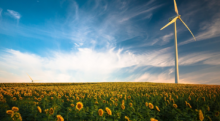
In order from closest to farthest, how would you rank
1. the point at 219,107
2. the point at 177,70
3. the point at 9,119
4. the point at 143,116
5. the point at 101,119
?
the point at 9,119, the point at 101,119, the point at 143,116, the point at 219,107, the point at 177,70

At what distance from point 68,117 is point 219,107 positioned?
861cm

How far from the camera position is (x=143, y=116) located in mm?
6223

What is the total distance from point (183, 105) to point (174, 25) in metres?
41.5

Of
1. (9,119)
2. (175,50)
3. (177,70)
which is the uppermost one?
(175,50)

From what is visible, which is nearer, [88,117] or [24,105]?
[88,117]

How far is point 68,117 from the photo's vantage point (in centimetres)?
564

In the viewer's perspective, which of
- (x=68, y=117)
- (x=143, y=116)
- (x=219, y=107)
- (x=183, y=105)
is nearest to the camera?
(x=68, y=117)

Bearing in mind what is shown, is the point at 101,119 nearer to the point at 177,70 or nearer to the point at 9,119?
the point at 9,119

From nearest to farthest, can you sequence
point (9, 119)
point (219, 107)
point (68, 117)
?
1. point (9, 119)
2. point (68, 117)
3. point (219, 107)

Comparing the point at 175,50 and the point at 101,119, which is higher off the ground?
the point at 175,50

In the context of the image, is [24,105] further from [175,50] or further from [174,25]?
[174,25]

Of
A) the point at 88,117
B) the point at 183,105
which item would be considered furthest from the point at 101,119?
the point at 183,105

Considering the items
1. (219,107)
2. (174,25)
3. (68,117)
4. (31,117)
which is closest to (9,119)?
(31,117)

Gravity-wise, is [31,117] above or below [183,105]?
below
